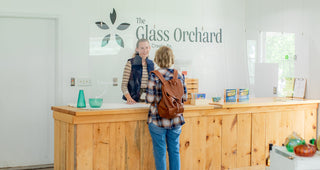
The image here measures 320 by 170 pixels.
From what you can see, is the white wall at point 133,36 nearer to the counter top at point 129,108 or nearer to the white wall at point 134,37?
the white wall at point 134,37

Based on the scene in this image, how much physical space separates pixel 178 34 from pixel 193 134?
193 cm

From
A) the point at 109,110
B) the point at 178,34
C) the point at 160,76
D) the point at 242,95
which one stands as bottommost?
the point at 109,110

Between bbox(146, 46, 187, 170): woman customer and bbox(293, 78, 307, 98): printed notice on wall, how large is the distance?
2.23 metres

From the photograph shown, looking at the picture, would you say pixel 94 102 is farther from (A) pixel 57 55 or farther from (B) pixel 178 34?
(B) pixel 178 34

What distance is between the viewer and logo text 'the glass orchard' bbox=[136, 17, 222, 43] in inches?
191

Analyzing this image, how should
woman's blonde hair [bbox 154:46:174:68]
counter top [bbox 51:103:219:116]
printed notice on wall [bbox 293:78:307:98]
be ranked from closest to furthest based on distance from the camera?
counter top [bbox 51:103:219:116] → woman's blonde hair [bbox 154:46:174:68] → printed notice on wall [bbox 293:78:307:98]

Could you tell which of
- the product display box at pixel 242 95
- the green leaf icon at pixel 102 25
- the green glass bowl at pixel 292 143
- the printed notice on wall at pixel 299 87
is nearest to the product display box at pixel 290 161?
the green glass bowl at pixel 292 143

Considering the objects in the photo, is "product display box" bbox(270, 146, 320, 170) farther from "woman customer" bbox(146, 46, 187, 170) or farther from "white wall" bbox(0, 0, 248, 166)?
"white wall" bbox(0, 0, 248, 166)

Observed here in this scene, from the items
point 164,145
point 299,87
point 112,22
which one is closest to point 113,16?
point 112,22

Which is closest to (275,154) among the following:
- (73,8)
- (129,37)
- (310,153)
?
(310,153)

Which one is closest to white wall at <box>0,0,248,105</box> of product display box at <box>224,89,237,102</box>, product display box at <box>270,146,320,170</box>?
product display box at <box>224,89,237,102</box>

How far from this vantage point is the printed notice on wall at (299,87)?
4.72 metres

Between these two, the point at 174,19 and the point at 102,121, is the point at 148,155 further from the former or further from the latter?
the point at 174,19

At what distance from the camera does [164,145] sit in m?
3.21
